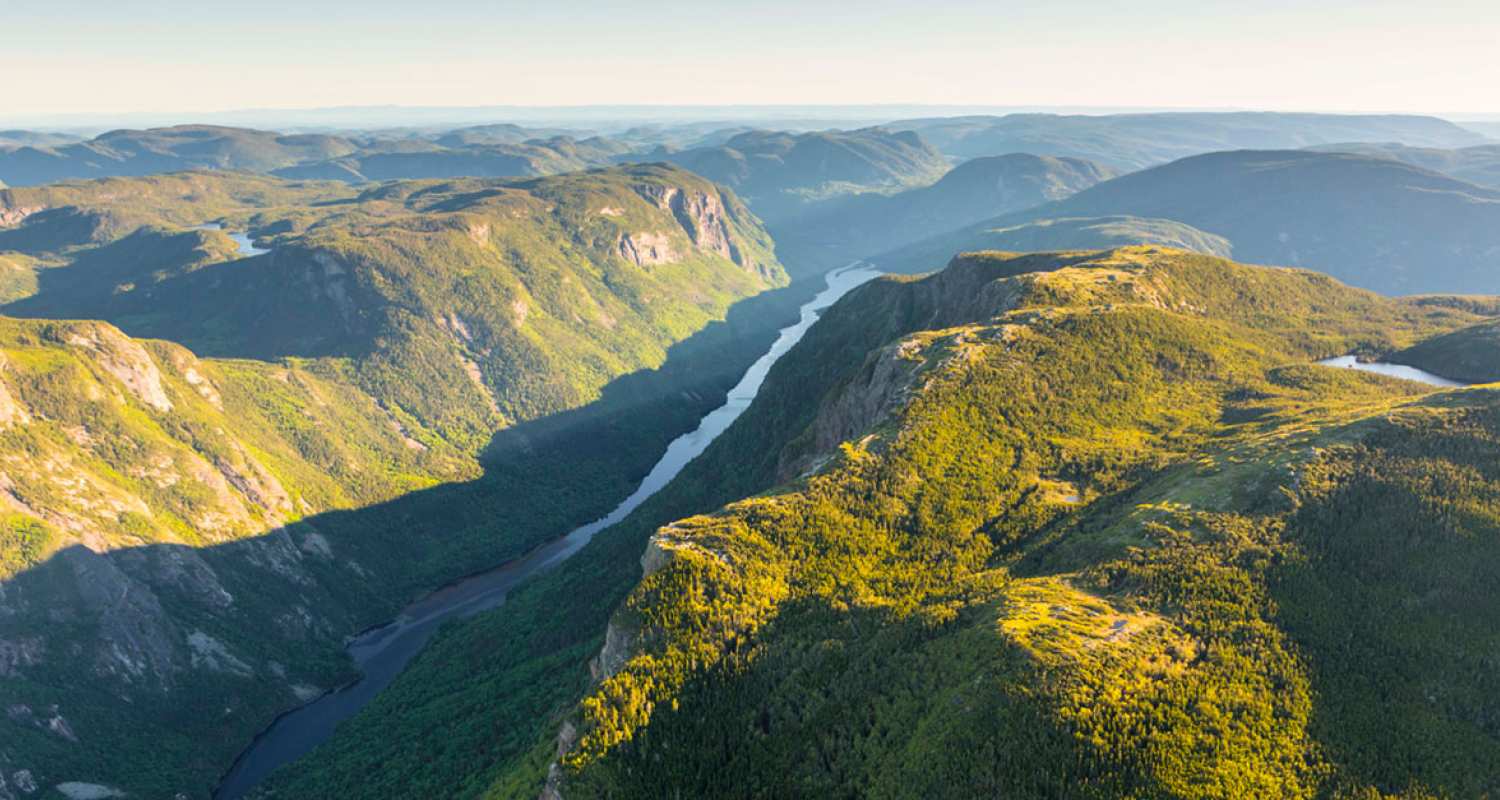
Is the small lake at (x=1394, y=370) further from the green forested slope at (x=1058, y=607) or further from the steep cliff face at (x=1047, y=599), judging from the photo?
the green forested slope at (x=1058, y=607)

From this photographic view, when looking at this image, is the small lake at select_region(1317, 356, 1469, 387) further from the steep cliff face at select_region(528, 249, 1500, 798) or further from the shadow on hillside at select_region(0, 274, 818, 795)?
the shadow on hillside at select_region(0, 274, 818, 795)

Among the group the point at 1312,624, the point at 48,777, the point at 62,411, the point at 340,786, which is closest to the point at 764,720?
the point at 1312,624

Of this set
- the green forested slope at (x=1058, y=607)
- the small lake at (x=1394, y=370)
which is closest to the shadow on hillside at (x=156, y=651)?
the green forested slope at (x=1058, y=607)

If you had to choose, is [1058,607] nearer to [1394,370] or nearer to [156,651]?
[1394,370]

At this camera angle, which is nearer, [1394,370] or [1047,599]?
[1047,599]

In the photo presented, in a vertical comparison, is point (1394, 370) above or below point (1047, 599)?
above

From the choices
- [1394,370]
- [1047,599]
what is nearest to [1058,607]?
[1047,599]

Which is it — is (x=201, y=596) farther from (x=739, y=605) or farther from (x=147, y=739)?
(x=739, y=605)
